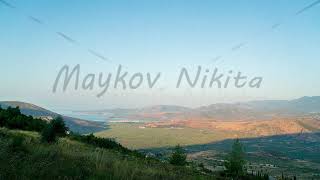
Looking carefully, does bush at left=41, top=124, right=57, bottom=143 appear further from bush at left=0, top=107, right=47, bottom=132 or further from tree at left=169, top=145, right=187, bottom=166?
tree at left=169, top=145, right=187, bottom=166

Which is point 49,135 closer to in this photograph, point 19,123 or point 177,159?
point 19,123

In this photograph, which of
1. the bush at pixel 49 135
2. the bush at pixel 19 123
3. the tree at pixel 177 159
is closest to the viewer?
the bush at pixel 49 135

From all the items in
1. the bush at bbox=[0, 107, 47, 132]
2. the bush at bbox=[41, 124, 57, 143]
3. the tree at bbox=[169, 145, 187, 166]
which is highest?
the bush at bbox=[0, 107, 47, 132]

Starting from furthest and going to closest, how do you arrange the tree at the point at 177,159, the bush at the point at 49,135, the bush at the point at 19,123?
1. the tree at the point at 177,159
2. the bush at the point at 19,123
3. the bush at the point at 49,135

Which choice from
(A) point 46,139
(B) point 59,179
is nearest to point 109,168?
(B) point 59,179

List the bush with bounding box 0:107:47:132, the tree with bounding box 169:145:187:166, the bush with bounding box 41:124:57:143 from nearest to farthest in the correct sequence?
the bush with bounding box 41:124:57:143, the bush with bounding box 0:107:47:132, the tree with bounding box 169:145:187:166

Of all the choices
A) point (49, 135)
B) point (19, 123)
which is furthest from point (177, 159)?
point (49, 135)

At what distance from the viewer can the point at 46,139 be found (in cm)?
2153

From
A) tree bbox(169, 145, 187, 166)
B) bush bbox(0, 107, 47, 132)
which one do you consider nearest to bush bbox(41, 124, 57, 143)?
bush bbox(0, 107, 47, 132)

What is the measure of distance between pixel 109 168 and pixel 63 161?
1335mm

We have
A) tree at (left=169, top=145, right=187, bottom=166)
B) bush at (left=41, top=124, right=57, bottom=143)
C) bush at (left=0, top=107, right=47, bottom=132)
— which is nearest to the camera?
bush at (left=41, top=124, right=57, bottom=143)

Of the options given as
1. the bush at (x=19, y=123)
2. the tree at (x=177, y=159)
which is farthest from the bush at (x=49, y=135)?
the tree at (x=177, y=159)

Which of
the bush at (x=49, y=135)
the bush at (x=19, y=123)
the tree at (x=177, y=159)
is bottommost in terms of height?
the tree at (x=177, y=159)

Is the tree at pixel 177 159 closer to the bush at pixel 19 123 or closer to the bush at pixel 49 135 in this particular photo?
the bush at pixel 19 123
